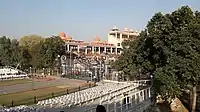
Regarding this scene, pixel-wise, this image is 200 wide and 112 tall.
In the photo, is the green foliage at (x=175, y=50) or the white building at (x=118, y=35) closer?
the green foliage at (x=175, y=50)

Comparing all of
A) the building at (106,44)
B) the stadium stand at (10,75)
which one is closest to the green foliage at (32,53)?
the stadium stand at (10,75)

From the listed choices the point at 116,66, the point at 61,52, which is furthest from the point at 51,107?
the point at 61,52

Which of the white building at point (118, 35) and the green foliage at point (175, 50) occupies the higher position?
the white building at point (118, 35)

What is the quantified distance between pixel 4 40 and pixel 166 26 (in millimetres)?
43260

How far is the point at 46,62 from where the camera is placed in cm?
5909

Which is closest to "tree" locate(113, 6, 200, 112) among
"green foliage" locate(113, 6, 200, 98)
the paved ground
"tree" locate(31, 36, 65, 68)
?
"green foliage" locate(113, 6, 200, 98)

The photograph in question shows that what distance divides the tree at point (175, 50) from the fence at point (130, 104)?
4.60ft

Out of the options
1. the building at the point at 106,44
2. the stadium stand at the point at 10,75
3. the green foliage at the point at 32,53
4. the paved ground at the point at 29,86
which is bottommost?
the paved ground at the point at 29,86

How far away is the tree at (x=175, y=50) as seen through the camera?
1032 inches

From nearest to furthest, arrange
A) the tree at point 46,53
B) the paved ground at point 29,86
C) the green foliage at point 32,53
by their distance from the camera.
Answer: the paved ground at point 29,86 < the tree at point 46,53 < the green foliage at point 32,53

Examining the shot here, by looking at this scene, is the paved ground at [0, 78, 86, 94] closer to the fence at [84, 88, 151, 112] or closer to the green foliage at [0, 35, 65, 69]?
the fence at [84, 88, 151, 112]

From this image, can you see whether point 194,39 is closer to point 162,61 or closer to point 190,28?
point 190,28

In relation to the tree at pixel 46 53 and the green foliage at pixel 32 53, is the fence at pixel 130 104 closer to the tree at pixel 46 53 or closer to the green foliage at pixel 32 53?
the tree at pixel 46 53

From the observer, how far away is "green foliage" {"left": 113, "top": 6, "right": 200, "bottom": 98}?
26203 millimetres
